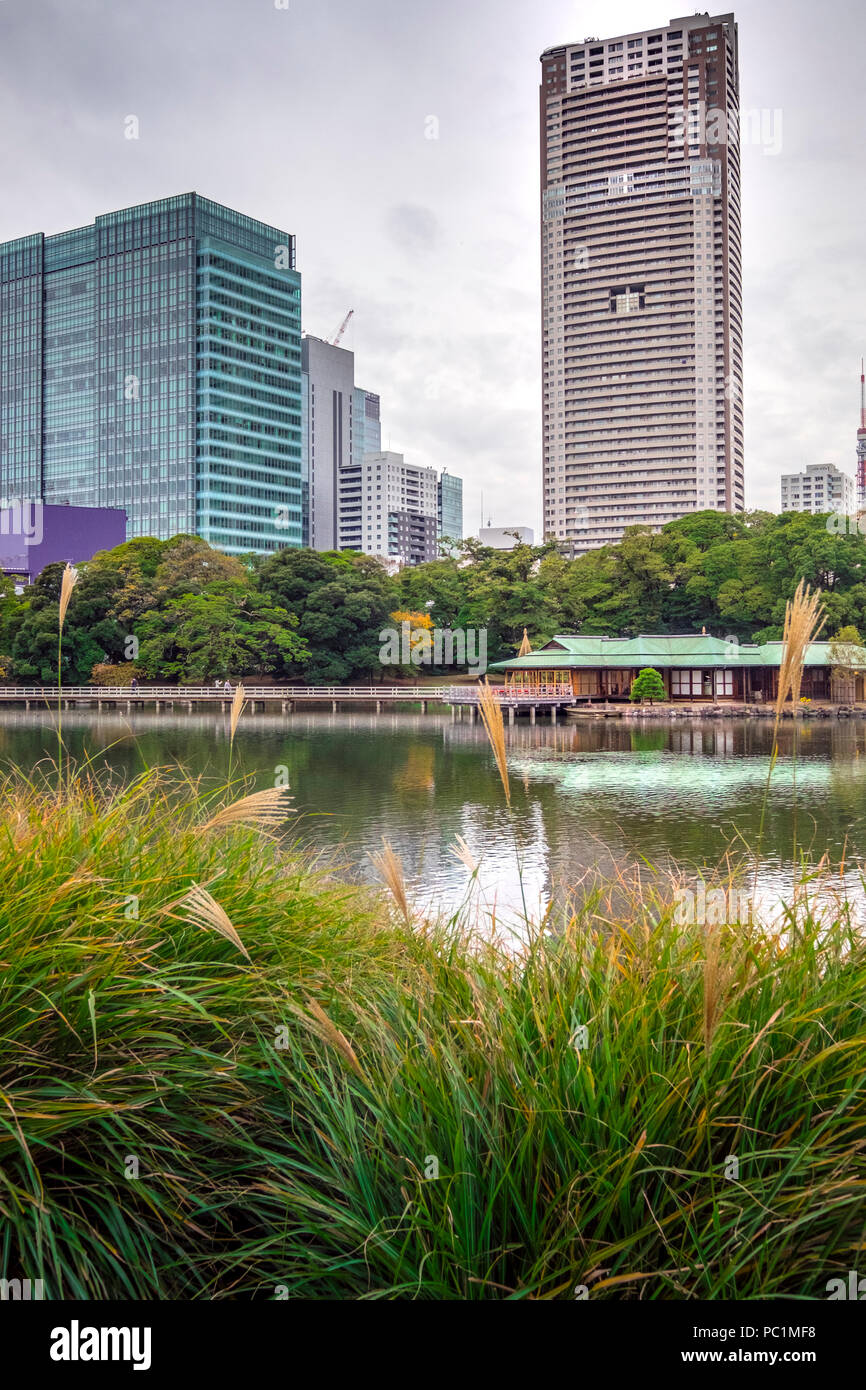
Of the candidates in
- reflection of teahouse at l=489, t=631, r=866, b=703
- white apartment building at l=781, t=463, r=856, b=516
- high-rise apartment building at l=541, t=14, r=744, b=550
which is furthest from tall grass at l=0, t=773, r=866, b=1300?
white apartment building at l=781, t=463, r=856, b=516

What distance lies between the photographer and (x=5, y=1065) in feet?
6.07

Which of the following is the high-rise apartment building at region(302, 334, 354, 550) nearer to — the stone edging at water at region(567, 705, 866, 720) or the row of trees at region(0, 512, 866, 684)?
the row of trees at region(0, 512, 866, 684)

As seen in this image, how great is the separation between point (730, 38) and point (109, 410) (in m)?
66.3

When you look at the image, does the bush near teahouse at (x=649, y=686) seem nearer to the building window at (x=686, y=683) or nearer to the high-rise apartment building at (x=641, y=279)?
the building window at (x=686, y=683)

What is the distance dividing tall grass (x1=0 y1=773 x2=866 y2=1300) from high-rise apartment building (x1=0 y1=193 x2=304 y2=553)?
8404cm

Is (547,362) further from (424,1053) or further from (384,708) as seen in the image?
(424,1053)

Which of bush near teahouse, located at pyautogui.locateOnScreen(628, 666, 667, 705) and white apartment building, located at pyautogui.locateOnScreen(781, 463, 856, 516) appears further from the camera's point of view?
white apartment building, located at pyautogui.locateOnScreen(781, 463, 856, 516)

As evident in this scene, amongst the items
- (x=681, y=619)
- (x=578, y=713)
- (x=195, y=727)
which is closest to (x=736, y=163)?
(x=681, y=619)

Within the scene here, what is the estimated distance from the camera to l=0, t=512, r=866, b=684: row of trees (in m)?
43.6

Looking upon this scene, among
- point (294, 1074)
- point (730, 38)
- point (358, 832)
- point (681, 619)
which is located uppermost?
point (730, 38)

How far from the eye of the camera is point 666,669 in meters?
41.6

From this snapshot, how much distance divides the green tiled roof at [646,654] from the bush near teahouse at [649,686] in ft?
5.61

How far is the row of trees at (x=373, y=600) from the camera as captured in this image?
4362 cm
